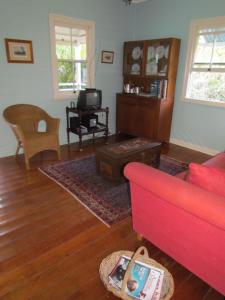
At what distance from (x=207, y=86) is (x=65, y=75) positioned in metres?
2.45

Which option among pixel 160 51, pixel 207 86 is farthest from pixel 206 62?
pixel 160 51

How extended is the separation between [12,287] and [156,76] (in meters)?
3.64

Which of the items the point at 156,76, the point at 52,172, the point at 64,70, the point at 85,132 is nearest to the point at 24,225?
the point at 52,172

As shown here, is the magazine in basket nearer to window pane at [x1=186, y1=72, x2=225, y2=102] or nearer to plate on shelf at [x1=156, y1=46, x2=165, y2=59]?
window pane at [x1=186, y1=72, x2=225, y2=102]

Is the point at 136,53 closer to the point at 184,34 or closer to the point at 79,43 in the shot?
the point at 184,34

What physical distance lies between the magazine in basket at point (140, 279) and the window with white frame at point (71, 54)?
308cm

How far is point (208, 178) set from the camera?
131cm

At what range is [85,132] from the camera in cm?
380

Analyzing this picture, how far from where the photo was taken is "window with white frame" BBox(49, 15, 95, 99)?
3.57 m

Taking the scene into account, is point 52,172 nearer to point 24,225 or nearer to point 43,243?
point 24,225

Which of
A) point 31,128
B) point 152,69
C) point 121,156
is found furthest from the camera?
point 152,69

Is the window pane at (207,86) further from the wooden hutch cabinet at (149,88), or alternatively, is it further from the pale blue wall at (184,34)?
the wooden hutch cabinet at (149,88)

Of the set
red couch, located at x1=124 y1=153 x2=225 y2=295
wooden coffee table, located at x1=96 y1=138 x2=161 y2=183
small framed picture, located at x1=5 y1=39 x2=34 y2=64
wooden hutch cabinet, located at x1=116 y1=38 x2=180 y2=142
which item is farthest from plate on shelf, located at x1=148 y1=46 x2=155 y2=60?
red couch, located at x1=124 y1=153 x2=225 y2=295

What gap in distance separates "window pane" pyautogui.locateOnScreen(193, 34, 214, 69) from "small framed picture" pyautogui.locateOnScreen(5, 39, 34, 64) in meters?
2.65
